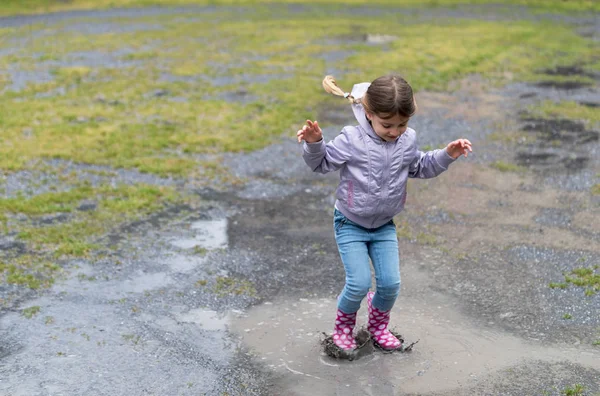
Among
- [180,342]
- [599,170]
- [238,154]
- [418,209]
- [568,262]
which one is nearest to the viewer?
[180,342]

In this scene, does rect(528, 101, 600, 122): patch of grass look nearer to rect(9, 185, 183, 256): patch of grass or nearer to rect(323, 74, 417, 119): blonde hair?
rect(9, 185, 183, 256): patch of grass

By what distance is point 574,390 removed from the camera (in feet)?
15.6

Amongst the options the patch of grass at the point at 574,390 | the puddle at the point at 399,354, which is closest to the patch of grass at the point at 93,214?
the puddle at the point at 399,354

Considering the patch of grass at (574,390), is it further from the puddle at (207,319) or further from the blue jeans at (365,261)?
the puddle at (207,319)

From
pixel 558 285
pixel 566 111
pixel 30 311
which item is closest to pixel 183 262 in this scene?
pixel 30 311

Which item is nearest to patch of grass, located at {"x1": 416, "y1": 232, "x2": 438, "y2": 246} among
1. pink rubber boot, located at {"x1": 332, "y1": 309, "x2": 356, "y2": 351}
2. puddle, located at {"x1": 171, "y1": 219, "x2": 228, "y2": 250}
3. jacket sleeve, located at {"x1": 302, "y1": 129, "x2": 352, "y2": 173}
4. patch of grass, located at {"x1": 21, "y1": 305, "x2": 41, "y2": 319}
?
puddle, located at {"x1": 171, "y1": 219, "x2": 228, "y2": 250}

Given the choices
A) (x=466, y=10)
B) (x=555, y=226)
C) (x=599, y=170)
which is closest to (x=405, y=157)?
(x=555, y=226)

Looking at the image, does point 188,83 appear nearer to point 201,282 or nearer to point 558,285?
point 201,282

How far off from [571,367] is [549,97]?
882 centimetres

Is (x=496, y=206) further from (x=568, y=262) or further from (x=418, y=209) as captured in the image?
(x=568, y=262)

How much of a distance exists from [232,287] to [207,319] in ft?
1.94

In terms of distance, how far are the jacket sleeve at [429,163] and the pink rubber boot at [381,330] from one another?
86 cm

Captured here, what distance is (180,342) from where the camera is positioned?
5.48 meters

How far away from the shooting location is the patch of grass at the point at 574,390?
4.75m
